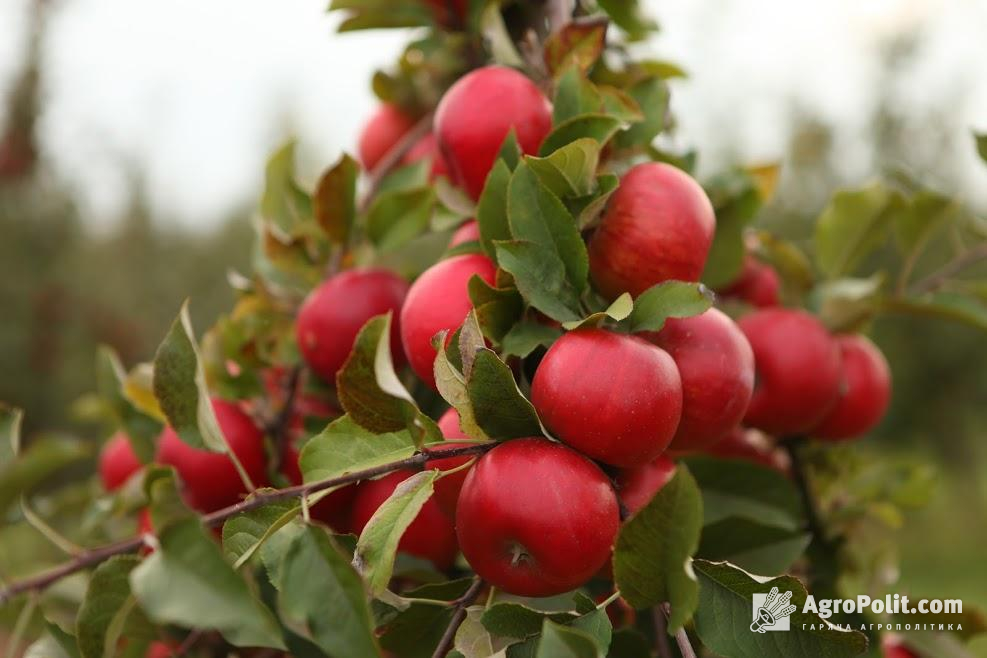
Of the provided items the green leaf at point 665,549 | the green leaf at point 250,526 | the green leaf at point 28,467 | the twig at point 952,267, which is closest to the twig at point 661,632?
the green leaf at point 665,549

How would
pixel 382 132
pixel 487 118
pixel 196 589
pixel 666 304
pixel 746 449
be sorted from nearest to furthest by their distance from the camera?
pixel 196 589, pixel 666 304, pixel 487 118, pixel 746 449, pixel 382 132

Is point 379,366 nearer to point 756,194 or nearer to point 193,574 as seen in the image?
point 193,574

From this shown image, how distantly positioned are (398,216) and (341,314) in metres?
0.10

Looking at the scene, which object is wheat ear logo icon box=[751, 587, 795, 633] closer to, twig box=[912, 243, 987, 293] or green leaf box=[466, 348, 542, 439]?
green leaf box=[466, 348, 542, 439]

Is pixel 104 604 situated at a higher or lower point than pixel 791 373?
higher

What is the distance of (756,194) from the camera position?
601mm

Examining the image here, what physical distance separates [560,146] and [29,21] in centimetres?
681

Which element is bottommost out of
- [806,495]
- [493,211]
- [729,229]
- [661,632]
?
[806,495]

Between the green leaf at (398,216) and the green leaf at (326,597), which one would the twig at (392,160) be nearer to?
the green leaf at (398,216)

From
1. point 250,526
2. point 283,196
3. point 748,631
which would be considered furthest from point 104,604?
point 283,196

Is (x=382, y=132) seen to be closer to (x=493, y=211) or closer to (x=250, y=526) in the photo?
(x=493, y=211)

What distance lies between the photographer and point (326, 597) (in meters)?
0.33

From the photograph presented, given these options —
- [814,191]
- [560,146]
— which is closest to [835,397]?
[560,146]

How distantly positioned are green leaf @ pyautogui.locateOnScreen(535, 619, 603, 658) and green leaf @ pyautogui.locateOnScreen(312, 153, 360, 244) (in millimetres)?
364
